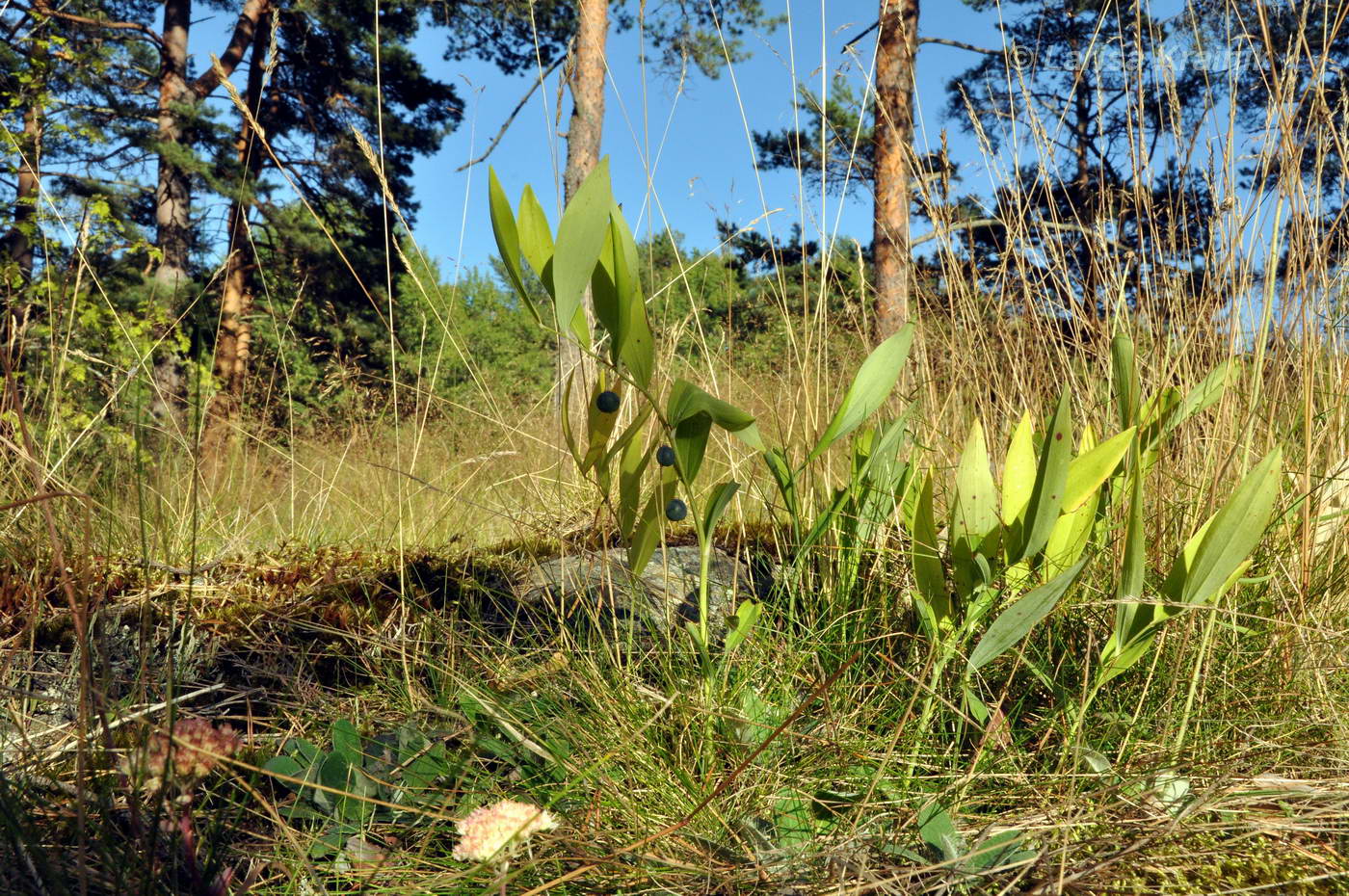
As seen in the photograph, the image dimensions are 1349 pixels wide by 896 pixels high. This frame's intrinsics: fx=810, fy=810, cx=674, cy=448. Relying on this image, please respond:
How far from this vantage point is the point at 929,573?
0.91 meters

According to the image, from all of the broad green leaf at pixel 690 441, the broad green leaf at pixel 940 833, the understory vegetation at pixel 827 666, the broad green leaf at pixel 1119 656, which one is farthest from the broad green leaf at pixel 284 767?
the broad green leaf at pixel 1119 656

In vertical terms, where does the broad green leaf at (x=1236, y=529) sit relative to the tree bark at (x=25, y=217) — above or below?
below

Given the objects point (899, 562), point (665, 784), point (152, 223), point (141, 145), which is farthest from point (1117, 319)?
point (152, 223)

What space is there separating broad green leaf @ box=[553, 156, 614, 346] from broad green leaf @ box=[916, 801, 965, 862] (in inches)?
22.3

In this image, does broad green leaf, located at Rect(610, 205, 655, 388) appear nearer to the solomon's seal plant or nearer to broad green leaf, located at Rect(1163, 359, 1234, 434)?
the solomon's seal plant

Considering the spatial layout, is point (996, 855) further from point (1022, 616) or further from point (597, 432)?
point (597, 432)

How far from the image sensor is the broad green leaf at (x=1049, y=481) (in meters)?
0.75

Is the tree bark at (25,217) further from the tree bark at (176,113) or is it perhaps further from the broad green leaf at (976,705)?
the broad green leaf at (976,705)

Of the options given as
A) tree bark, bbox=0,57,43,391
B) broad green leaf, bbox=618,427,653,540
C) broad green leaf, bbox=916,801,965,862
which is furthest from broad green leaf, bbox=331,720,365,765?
tree bark, bbox=0,57,43,391

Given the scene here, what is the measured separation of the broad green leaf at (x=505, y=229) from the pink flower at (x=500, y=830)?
1.36ft

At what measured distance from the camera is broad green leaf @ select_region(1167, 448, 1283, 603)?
32.4 inches

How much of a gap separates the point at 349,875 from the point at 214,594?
3.18 feet

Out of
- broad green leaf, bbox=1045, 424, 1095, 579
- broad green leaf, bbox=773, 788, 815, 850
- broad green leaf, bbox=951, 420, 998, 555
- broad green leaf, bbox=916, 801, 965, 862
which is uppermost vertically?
broad green leaf, bbox=951, 420, 998, 555

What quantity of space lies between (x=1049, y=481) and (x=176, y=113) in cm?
901
